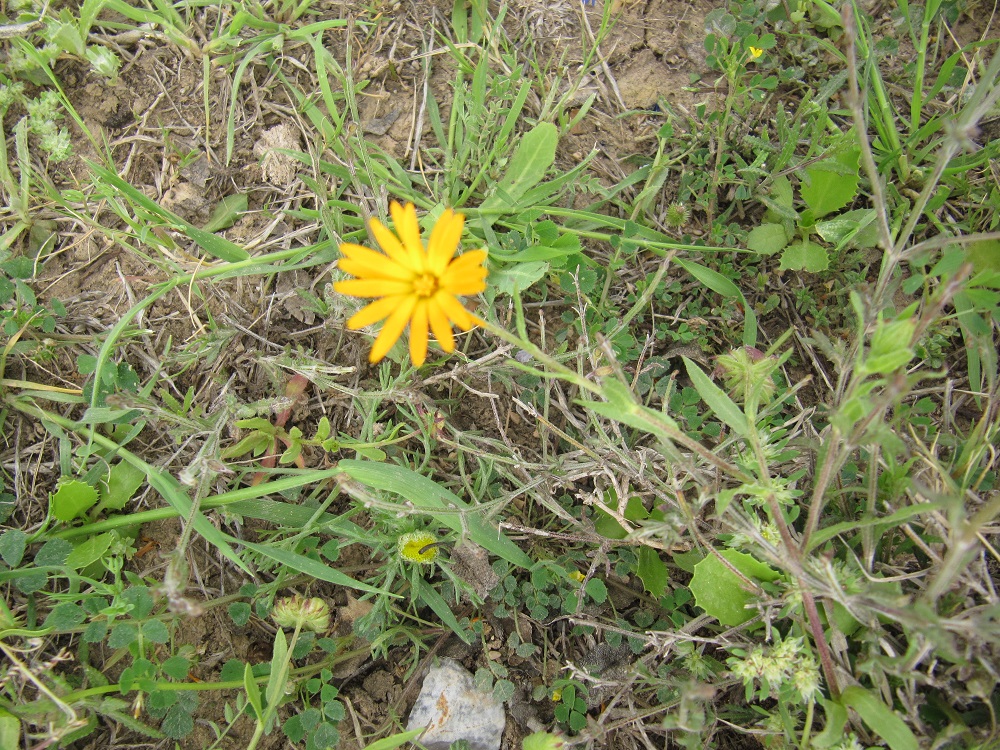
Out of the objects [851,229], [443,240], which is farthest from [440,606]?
[851,229]

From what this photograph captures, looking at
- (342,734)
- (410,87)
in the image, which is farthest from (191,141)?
(342,734)

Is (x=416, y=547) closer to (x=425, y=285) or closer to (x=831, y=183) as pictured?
(x=425, y=285)

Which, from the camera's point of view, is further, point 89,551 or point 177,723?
point 89,551

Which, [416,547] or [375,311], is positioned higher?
[375,311]

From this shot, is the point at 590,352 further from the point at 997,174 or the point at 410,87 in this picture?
the point at 997,174

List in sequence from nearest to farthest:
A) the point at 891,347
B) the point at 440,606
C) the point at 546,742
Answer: the point at 891,347 < the point at 546,742 < the point at 440,606

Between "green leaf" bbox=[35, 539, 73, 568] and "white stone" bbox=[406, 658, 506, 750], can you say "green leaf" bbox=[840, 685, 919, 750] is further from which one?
"green leaf" bbox=[35, 539, 73, 568]

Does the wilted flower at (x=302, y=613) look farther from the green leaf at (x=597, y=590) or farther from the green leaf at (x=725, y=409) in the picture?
the green leaf at (x=725, y=409)
